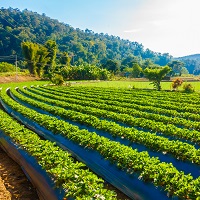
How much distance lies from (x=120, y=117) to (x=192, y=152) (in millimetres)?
6409

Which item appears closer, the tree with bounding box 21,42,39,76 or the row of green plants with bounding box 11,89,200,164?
the row of green plants with bounding box 11,89,200,164

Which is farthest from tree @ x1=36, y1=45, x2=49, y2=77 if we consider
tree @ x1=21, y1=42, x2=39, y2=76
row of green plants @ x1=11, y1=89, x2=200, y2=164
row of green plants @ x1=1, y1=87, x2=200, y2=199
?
row of green plants @ x1=1, y1=87, x2=200, y2=199

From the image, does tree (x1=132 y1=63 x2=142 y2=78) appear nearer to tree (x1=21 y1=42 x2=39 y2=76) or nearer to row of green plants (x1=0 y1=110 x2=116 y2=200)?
tree (x1=21 y1=42 x2=39 y2=76)

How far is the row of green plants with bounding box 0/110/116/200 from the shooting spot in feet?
18.6

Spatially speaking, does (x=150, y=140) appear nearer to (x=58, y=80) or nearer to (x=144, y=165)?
(x=144, y=165)

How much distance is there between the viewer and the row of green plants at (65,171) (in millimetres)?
5680

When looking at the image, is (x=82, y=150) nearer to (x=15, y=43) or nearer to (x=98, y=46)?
(x=15, y=43)

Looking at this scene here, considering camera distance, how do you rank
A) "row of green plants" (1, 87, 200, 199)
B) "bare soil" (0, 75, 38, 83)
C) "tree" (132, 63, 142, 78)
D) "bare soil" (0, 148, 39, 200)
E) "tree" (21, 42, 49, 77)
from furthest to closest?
"tree" (132, 63, 142, 78)
"tree" (21, 42, 49, 77)
"bare soil" (0, 75, 38, 83)
"bare soil" (0, 148, 39, 200)
"row of green plants" (1, 87, 200, 199)

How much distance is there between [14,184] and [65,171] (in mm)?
2553

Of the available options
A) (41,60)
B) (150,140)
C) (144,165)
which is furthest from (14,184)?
(41,60)

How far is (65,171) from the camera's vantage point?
261 inches

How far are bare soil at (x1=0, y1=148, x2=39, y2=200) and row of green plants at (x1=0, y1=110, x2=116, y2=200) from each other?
876 mm

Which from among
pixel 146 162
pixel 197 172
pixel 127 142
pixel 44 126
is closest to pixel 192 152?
pixel 197 172

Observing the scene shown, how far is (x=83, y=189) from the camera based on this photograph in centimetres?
580
